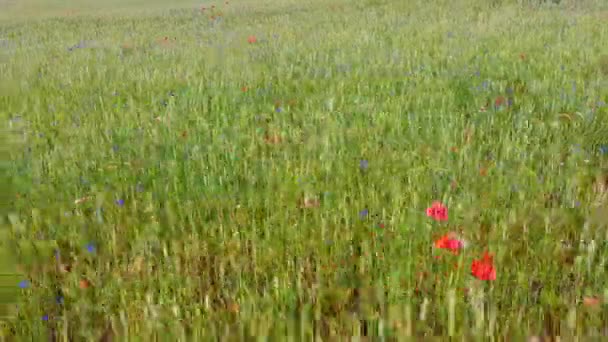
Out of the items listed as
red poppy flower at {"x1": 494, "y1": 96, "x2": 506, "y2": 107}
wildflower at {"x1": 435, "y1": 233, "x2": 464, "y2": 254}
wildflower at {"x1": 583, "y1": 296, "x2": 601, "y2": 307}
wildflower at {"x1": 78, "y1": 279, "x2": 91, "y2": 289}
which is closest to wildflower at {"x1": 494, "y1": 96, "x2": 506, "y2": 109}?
red poppy flower at {"x1": 494, "y1": 96, "x2": 506, "y2": 107}

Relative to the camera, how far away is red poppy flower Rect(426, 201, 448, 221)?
240 centimetres

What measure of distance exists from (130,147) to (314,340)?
7.69 ft

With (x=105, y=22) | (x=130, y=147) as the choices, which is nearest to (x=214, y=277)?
(x=130, y=147)

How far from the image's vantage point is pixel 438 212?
2.42 meters

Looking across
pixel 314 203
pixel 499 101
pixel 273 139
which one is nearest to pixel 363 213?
pixel 314 203

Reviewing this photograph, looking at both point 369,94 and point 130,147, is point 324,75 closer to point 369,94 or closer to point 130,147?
point 369,94

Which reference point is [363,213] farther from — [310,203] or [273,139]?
[273,139]

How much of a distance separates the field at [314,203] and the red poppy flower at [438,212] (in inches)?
0.6

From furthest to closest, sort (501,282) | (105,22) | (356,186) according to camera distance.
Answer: (105,22) → (356,186) → (501,282)

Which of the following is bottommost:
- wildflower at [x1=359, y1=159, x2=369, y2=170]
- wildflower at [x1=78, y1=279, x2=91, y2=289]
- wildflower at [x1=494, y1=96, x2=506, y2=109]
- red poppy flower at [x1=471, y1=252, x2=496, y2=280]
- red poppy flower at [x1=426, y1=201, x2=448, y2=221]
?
wildflower at [x1=78, y1=279, x2=91, y2=289]

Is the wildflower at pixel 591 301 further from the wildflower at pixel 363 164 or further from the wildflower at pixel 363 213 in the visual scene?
the wildflower at pixel 363 164

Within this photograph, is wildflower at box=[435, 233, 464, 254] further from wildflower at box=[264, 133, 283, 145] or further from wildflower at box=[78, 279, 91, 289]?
wildflower at box=[264, 133, 283, 145]

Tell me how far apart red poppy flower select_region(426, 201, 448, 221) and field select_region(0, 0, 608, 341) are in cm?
1

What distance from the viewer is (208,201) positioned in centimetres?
280
